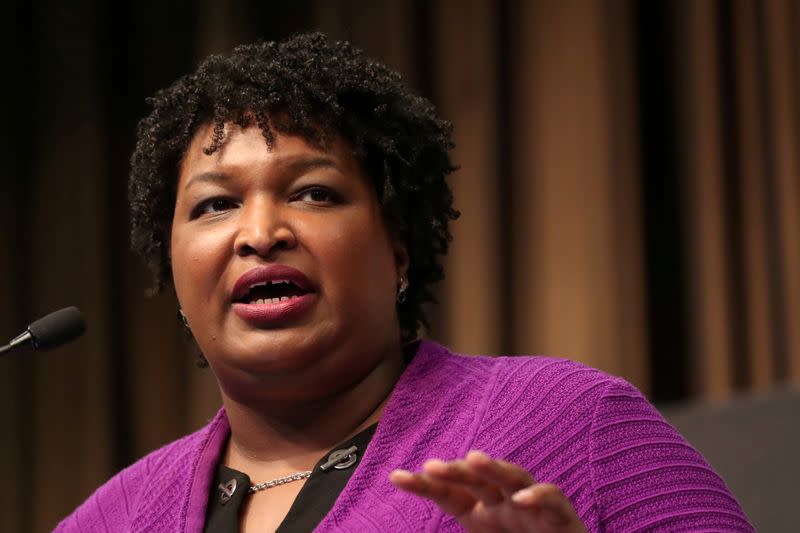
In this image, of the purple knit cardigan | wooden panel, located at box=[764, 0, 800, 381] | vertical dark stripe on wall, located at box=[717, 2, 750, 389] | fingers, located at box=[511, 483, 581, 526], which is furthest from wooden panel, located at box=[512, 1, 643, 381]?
fingers, located at box=[511, 483, 581, 526]

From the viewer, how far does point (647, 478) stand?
4.65ft

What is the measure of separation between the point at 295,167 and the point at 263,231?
0.11 m

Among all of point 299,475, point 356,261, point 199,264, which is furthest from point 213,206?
point 299,475

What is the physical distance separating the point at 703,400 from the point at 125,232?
1.78 metres

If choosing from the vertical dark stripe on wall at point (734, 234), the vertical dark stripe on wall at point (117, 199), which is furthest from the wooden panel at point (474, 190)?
the vertical dark stripe on wall at point (117, 199)

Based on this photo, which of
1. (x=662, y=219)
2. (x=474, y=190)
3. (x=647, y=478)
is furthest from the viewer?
(x=474, y=190)

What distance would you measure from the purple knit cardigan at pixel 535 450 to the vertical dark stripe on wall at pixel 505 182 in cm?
146

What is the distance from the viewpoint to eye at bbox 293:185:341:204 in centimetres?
160

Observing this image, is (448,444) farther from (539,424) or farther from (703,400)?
(703,400)

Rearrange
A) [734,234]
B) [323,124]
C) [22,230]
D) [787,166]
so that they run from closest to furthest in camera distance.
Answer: [323,124] < [787,166] < [734,234] < [22,230]

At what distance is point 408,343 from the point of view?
179 cm

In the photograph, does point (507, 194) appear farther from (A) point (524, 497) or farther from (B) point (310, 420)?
(A) point (524, 497)

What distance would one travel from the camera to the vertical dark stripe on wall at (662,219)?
2.95 meters

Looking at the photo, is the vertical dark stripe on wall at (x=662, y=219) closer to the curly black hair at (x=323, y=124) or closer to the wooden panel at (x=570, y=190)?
the wooden panel at (x=570, y=190)
